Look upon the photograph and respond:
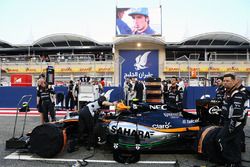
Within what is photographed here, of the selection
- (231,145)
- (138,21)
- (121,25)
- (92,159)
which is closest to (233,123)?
(231,145)

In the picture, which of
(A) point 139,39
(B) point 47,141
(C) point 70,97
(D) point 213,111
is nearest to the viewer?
(B) point 47,141

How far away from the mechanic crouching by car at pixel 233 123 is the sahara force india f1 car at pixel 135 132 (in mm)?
433

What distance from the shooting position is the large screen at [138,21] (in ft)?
92.6

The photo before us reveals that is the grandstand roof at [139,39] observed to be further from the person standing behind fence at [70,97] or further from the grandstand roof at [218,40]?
the person standing behind fence at [70,97]

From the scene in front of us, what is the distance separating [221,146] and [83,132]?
2.70 metres

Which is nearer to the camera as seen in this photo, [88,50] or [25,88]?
[25,88]

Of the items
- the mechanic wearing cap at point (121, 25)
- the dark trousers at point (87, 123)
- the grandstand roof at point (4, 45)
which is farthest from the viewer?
the grandstand roof at point (4, 45)

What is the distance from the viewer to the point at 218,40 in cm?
3003

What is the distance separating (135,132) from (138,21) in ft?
85.1

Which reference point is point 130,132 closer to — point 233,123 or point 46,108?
point 233,123

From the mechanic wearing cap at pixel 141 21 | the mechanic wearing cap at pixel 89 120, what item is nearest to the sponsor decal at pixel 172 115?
the mechanic wearing cap at pixel 89 120

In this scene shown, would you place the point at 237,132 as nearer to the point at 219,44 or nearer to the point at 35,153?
the point at 35,153

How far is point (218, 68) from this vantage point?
23.8m

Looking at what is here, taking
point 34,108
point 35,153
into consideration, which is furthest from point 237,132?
point 34,108
